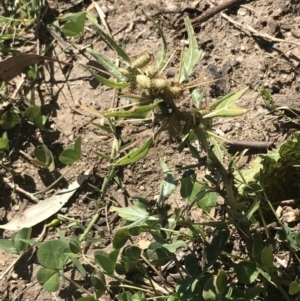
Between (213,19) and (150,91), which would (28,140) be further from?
(150,91)

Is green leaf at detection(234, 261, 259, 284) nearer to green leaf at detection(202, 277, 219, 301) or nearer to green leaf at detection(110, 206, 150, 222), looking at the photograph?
green leaf at detection(202, 277, 219, 301)

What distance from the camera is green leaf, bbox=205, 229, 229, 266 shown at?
1965 mm

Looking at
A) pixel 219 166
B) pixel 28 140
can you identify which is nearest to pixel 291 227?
pixel 219 166

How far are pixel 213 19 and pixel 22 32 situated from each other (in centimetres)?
94

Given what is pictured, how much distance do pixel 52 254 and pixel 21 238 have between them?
230mm

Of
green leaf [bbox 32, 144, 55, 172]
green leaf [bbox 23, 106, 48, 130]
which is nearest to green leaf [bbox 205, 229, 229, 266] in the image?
green leaf [bbox 32, 144, 55, 172]

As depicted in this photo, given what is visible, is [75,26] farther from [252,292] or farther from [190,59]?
[252,292]

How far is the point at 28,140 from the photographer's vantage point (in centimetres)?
269

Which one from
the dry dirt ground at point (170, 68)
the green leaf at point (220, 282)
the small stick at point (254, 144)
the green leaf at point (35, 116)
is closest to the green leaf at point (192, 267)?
the green leaf at point (220, 282)

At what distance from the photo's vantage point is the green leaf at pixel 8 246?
2.31 metres

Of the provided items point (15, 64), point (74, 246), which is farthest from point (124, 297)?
point (15, 64)

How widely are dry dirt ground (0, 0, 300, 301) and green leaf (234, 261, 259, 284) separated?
1.47ft

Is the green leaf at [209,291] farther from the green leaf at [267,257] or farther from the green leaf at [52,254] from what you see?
the green leaf at [52,254]

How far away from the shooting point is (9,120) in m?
2.68
